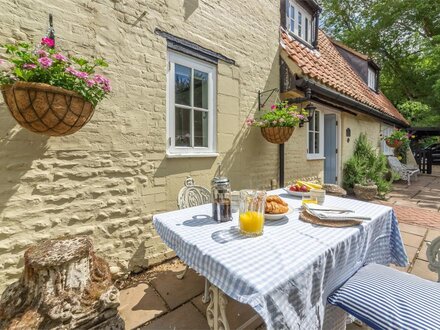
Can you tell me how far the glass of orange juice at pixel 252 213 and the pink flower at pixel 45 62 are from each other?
1667 millimetres

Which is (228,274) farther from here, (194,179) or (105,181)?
(194,179)

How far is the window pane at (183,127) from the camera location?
3.09 meters

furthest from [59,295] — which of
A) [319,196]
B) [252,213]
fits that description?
[319,196]

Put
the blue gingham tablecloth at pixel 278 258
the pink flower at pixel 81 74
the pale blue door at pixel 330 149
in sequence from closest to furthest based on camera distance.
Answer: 1. the blue gingham tablecloth at pixel 278 258
2. the pink flower at pixel 81 74
3. the pale blue door at pixel 330 149

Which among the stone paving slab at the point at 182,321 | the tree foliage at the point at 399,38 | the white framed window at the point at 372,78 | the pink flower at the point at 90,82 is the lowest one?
the stone paving slab at the point at 182,321

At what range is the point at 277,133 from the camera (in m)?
3.67

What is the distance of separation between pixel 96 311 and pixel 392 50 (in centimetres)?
1832

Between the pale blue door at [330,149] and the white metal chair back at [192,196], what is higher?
the pale blue door at [330,149]

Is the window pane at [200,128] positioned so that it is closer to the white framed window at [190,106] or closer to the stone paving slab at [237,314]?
the white framed window at [190,106]

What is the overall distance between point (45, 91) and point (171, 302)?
2033mm

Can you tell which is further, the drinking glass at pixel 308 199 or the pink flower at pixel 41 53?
the drinking glass at pixel 308 199

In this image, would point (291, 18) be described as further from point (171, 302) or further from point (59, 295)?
point (59, 295)

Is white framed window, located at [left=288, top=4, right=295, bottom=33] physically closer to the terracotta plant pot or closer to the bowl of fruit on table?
the terracotta plant pot

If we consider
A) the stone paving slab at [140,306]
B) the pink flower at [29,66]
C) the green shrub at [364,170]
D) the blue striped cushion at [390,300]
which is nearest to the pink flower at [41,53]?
the pink flower at [29,66]
